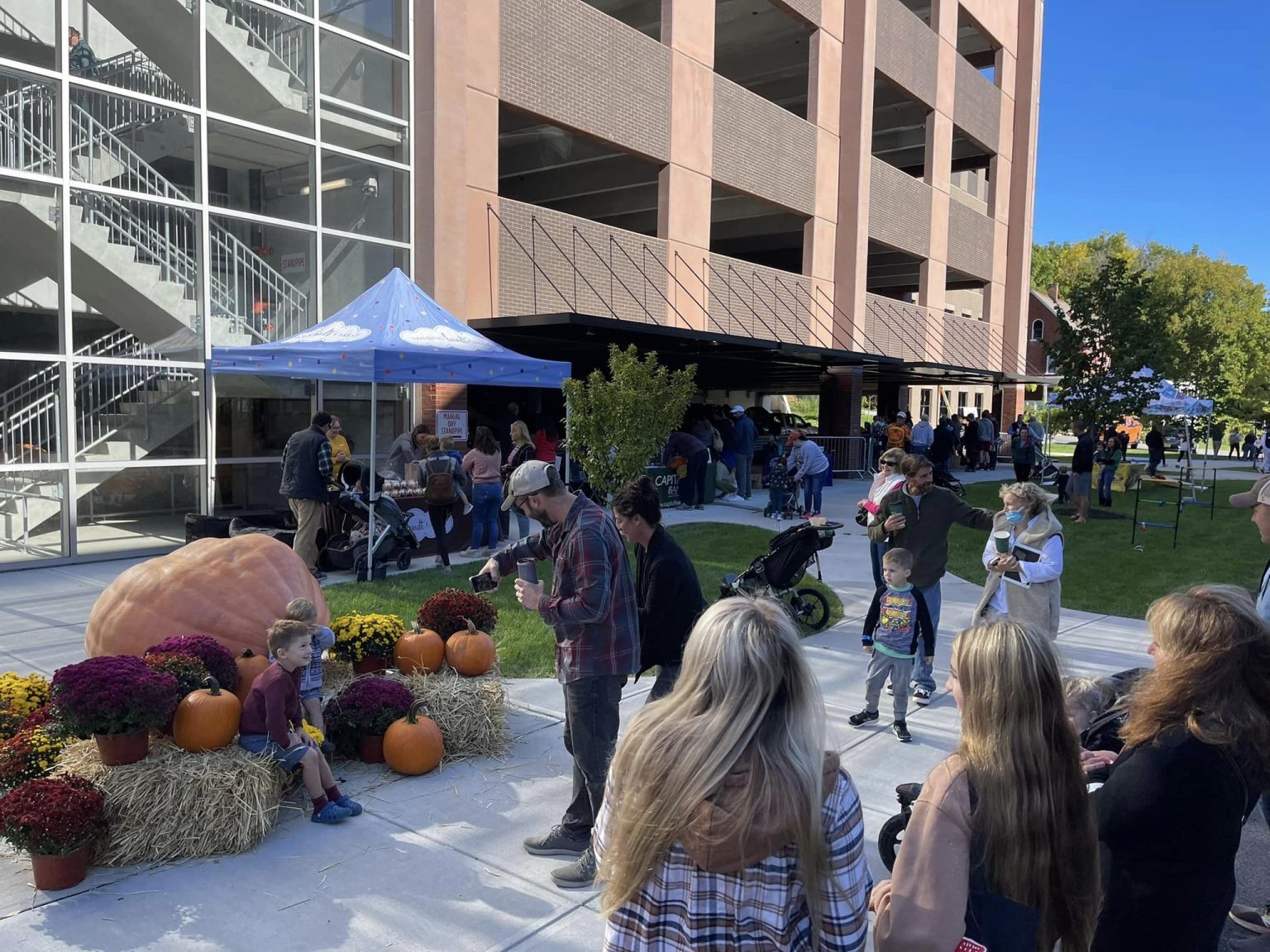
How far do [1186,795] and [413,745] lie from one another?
12.8 ft

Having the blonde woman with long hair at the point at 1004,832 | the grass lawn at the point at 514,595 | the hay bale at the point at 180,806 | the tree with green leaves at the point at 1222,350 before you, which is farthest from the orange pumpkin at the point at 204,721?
the tree with green leaves at the point at 1222,350

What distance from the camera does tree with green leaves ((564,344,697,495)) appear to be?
11.0m

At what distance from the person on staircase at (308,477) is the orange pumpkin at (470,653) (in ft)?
14.9

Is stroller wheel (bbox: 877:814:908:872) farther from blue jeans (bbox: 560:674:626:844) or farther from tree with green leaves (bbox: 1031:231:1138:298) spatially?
tree with green leaves (bbox: 1031:231:1138:298)

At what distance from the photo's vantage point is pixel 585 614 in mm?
3996

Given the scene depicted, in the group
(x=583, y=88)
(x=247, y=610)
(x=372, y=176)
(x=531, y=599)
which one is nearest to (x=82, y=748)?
(x=247, y=610)

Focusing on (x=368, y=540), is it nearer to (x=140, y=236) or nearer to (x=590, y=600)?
(x=140, y=236)

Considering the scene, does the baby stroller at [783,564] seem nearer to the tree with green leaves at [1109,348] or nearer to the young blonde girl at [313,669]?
the young blonde girl at [313,669]

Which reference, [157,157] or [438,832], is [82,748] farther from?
[157,157]

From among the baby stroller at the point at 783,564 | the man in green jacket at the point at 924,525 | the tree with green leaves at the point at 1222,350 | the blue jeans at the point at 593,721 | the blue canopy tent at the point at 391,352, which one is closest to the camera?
the blue jeans at the point at 593,721

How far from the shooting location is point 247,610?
18.2ft

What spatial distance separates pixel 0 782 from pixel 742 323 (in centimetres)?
2033

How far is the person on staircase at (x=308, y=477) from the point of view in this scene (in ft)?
33.8

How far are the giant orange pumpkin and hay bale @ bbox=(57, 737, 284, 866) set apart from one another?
3.46ft
